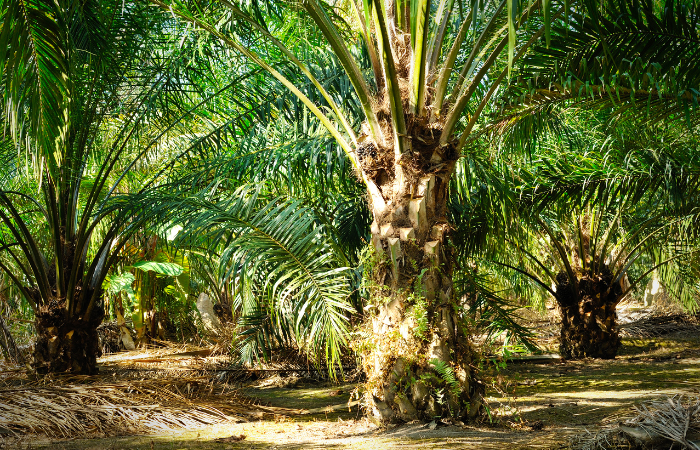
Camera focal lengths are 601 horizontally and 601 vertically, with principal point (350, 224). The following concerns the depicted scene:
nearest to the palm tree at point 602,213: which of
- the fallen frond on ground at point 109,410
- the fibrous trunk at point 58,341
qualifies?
the fallen frond on ground at point 109,410

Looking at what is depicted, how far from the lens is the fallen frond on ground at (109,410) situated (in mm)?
4266

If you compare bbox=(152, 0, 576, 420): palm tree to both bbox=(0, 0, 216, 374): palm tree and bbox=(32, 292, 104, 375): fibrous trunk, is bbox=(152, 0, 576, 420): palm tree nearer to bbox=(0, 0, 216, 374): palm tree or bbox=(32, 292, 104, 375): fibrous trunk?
bbox=(0, 0, 216, 374): palm tree

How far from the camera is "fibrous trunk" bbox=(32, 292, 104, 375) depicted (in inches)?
228

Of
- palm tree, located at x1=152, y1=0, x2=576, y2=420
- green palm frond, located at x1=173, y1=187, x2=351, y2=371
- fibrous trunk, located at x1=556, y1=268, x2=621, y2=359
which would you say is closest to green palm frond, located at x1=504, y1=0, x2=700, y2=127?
palm tree, located at x1=152, y1=0, x2=576, y2=420

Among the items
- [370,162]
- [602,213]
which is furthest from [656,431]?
[602,213]

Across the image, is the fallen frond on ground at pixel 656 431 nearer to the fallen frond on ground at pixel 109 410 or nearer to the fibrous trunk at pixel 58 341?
the fallen frond on ground at pixel 109 410

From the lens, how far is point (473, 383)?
4.09 metres

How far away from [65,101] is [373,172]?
2.54 m

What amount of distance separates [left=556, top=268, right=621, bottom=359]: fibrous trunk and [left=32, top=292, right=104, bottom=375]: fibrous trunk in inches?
258

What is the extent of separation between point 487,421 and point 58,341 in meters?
4.15

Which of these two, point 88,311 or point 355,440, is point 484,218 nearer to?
point 355,440

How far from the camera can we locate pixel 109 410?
4.57 metres

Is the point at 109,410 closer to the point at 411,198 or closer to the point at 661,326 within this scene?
the point at 411,198

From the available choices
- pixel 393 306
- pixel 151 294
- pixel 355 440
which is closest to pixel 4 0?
pixel 393 306
